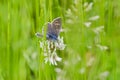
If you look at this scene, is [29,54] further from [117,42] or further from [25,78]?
[117,42]

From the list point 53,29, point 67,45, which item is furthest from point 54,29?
point 67,45

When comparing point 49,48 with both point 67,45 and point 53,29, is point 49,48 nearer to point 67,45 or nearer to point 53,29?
point 53,29

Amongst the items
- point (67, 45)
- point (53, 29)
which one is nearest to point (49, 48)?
point (53, 29)

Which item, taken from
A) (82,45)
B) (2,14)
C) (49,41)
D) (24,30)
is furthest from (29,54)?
(49,41)

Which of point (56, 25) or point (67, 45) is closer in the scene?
point (56, 25)

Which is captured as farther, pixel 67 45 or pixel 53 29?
pixel 67 45
